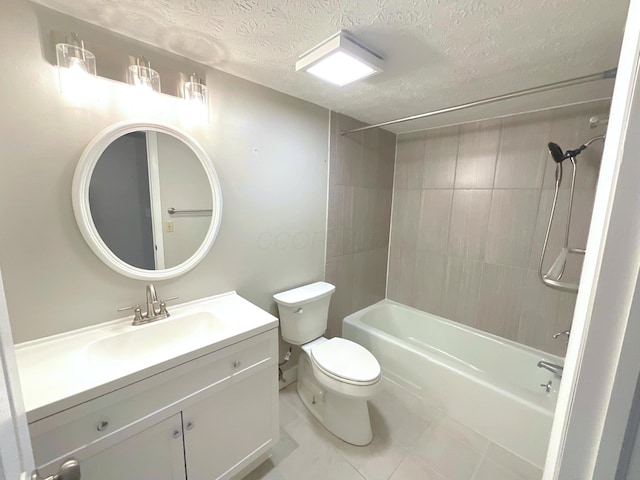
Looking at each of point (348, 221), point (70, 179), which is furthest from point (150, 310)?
point (348, 221)

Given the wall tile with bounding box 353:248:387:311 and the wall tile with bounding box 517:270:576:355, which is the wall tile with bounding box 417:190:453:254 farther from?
the wall tile with bounding box 517:270:576:355

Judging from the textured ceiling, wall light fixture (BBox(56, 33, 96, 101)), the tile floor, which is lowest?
the tile floor

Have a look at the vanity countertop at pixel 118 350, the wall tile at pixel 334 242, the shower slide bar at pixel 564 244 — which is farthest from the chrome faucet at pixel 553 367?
the vanity countertop at pixel 118 350

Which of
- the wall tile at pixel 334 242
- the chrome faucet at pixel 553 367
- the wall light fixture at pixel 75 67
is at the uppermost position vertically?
the wall light fixture at pixel 75 67

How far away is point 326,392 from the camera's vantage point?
1.71m

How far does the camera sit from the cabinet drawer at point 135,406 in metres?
0.79

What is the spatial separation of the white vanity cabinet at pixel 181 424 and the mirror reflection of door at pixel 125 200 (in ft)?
2.01

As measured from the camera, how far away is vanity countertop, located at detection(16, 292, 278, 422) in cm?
83

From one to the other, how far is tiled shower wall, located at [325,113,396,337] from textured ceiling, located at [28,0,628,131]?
0.64 m

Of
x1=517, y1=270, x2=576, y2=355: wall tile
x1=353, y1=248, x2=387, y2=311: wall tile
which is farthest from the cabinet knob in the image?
x1=517, y1=270, x2=576, y2=355: wall tile

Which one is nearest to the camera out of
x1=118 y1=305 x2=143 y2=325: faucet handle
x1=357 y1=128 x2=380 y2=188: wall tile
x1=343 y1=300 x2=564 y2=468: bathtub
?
Answer: x1=118 y1=305 x2=143 y2=325: faucet handle

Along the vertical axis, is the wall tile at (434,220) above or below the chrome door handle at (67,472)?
above

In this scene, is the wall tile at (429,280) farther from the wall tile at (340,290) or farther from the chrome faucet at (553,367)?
the chrome faucet at (553,367)

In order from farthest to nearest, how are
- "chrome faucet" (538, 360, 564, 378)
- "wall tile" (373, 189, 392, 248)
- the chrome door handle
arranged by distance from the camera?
1. "wall tile" (373, 189, 392, 248)
2. "chrome faucet" (538, 360, 564, 378)
3. the chrome door handle
